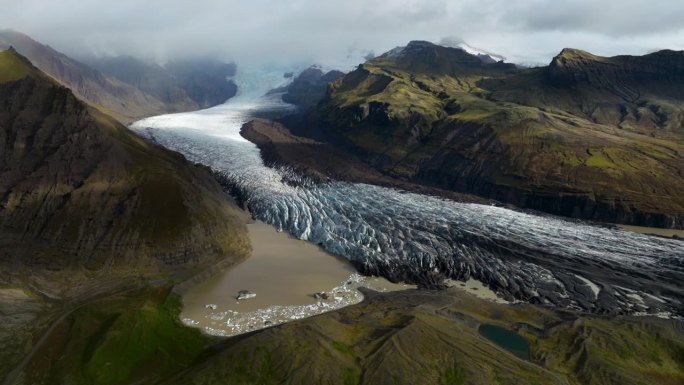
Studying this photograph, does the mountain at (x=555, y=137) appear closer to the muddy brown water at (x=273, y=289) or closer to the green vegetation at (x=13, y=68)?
the muddy brown water at (x=273, y=289)

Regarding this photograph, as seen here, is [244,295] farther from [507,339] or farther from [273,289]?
[507,339]

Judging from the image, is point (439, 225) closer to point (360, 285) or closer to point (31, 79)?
point (360, 285)

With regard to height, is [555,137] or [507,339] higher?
[555,137]

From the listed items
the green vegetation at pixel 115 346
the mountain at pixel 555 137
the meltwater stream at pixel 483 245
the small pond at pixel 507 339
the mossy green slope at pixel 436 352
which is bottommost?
the green vegetation at pixel 115 346

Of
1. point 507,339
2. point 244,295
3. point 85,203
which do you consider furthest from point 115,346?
point 507,339

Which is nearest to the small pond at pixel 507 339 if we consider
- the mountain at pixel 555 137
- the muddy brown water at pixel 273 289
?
the muddy brown water at pixel 273 289

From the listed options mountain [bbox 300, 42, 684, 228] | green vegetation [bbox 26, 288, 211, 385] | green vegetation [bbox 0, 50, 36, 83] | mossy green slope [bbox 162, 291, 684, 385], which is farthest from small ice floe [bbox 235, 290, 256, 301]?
mountain [bbox 300, 42, 684, 228]

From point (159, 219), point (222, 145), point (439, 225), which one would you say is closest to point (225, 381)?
point (159, 219)
